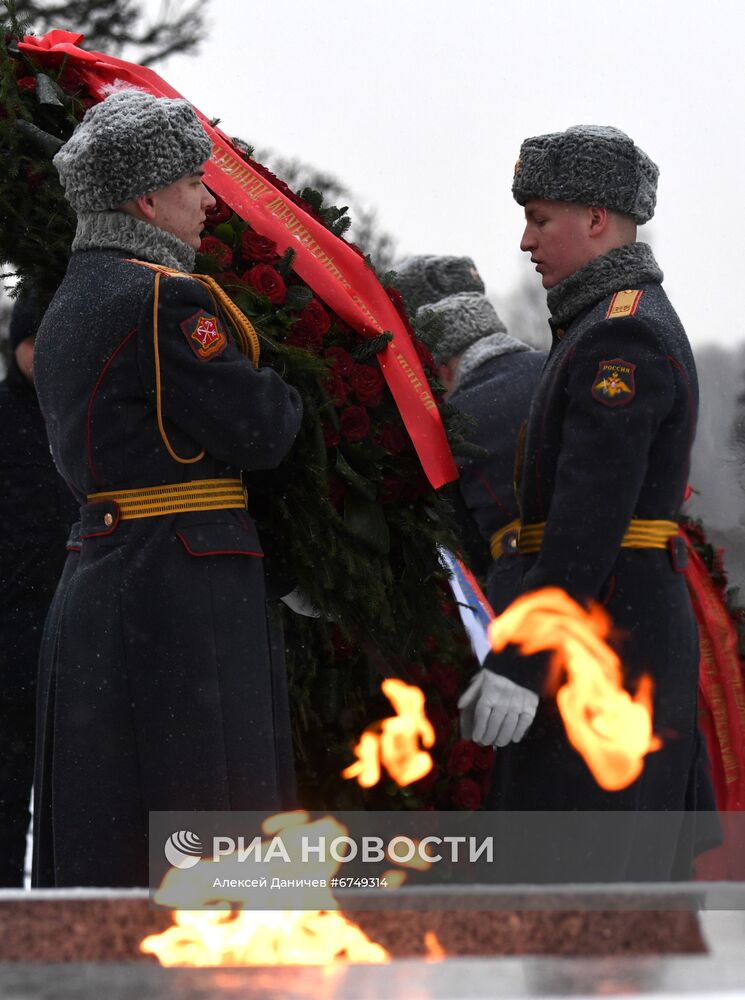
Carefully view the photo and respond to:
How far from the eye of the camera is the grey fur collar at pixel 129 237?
10.8 ft

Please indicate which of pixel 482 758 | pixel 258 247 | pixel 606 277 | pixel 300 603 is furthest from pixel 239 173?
pixel 482 758

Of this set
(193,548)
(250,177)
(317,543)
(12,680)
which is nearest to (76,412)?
(193,548)

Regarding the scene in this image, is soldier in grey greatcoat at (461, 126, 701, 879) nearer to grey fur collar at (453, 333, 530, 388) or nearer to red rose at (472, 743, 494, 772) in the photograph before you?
red rose at (472, 743, 494, 772)

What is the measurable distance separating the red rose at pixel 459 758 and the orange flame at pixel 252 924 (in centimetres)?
104

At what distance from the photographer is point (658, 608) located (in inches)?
134

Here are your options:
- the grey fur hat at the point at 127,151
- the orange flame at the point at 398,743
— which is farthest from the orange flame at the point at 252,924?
the grey fur hat at the point at 127,151

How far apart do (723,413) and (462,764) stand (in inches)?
51.8

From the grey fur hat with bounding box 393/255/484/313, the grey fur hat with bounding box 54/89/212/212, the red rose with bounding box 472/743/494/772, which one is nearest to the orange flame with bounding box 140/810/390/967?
the red rose with bounding box 472/743/494/772

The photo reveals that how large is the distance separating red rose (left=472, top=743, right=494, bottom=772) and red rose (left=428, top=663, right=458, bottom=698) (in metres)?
0.21

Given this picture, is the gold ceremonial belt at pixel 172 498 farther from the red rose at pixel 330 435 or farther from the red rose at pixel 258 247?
the red rose at pixel 258 247

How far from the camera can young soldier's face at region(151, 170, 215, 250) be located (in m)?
3.35

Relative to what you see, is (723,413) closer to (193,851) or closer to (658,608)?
(658,608)

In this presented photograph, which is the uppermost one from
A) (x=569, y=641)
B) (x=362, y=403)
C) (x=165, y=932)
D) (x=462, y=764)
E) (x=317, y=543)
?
(x=362, y=403)

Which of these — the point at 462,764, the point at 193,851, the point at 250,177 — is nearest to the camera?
the point at 193,851
